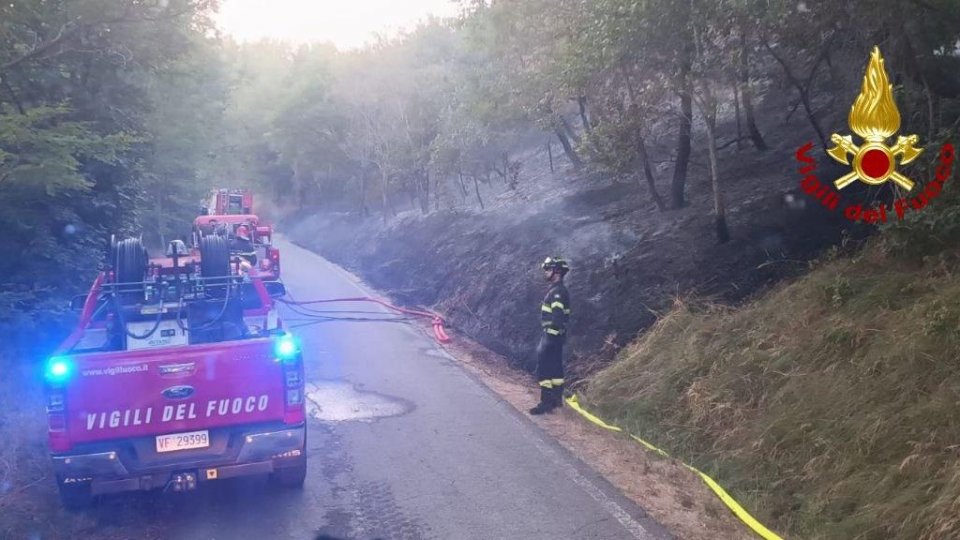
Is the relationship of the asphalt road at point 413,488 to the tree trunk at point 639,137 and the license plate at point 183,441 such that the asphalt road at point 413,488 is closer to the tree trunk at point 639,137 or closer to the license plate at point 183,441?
the license plate at point 183,441

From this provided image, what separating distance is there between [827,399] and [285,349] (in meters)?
4.86

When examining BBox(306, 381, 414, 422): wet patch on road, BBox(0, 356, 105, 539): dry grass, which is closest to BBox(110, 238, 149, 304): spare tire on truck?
BBox(0, 356, 105, 539): dry grass

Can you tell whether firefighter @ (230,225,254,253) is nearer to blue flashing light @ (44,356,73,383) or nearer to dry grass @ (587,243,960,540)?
dry grass @ (587,243,960,540)

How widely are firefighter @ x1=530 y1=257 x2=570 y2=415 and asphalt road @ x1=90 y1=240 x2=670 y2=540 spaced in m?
0.55

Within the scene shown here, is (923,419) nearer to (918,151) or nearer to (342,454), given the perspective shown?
(918,151)

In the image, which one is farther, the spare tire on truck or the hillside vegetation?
the spare tire on truck

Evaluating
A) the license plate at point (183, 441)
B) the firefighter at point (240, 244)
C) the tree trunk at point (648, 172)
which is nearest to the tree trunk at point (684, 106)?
the tree trunk at point (648, 172)

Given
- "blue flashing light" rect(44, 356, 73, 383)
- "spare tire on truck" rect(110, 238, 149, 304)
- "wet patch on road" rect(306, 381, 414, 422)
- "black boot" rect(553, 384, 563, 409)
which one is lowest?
"wet patch on road" rect(306, 381, 414, 422)

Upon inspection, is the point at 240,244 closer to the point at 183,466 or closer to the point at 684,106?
the point at 684,106

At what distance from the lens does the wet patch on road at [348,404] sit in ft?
30.5

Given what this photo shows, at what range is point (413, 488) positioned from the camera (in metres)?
6.88

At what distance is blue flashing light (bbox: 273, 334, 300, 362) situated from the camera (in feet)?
20.4

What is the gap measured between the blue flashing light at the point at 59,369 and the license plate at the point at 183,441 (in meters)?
0.84

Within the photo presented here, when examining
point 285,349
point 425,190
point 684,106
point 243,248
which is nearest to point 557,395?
point 285,349
